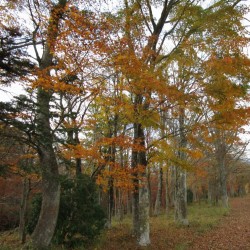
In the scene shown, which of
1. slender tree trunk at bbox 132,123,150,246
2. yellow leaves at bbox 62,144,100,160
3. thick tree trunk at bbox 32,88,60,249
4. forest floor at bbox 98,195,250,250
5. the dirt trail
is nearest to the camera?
thick tree trunk at bbox 32,88,60,249

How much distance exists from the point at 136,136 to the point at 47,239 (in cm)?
540

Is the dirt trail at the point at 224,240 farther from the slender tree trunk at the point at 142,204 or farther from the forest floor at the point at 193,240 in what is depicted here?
the slender tree trunk at the point at 142,204

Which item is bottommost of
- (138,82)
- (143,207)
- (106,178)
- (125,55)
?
(143,207)

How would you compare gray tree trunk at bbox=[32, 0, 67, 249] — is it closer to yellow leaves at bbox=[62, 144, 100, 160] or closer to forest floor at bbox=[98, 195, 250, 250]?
yellow leaves at bbox=[62, 144, 100, 160]

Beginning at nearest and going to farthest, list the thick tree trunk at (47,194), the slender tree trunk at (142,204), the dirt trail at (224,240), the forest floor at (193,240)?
1. the thick tree trunk at (47,194)
2. the dirt trail at (224,240)
3. the forest floor at (193,240)
4. the slender tree trunk at (142,204)

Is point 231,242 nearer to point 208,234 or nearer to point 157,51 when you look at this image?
point 208,234

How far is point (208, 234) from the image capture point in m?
12.8

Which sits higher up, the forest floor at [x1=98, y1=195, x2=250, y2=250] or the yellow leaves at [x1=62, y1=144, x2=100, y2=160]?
the yellow leaves at [x1=62, y1=144, x2=100, y2=160]

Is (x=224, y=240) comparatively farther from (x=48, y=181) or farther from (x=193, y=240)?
(x=48, y=181)

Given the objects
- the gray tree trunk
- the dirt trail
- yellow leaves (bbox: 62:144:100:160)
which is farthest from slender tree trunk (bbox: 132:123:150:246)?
the gray tree trunk

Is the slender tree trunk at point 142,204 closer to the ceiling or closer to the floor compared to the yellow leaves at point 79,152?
closer to the floor

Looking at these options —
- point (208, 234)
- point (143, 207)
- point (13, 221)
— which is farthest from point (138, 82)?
point (13, 221)

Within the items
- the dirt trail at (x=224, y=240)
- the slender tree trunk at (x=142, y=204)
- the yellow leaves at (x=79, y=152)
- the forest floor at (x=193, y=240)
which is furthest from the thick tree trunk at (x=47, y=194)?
the dirt trail at (x=224, y=240)

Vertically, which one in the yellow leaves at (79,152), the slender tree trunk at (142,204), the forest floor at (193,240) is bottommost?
the forest floor at (193,240)
